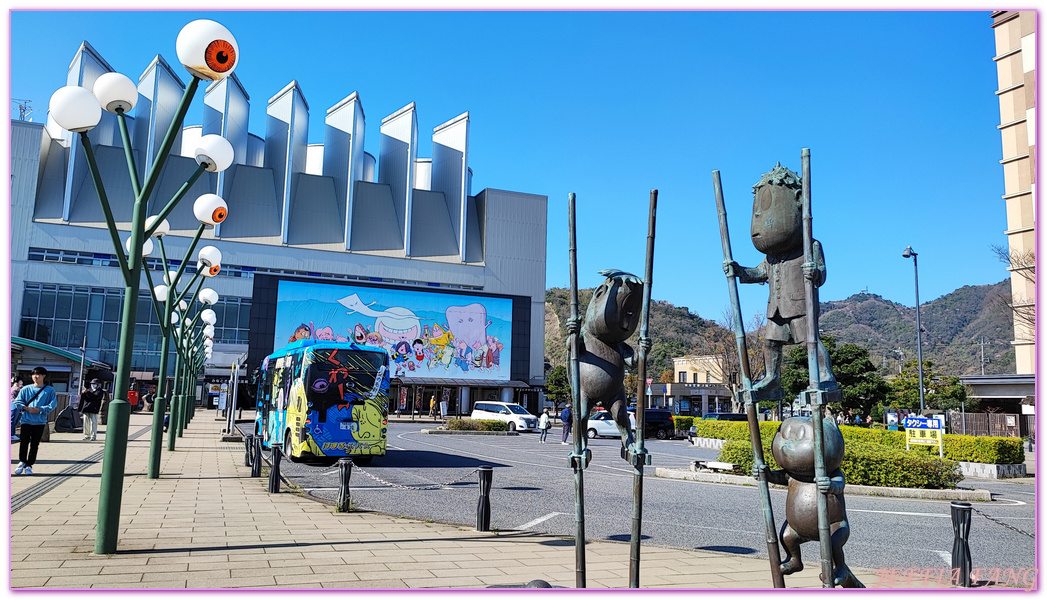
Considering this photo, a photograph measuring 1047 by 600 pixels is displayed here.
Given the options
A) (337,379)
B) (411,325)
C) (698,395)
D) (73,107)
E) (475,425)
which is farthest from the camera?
(698,395)

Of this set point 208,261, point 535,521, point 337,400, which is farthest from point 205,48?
point 337,400

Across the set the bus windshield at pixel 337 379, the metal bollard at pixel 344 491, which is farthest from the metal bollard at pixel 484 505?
the bus windshield at pixel 337 379

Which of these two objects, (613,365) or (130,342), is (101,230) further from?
(613,365)

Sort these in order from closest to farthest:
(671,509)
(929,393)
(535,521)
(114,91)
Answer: (114,91) → (535,521) → (671,509) → (929,393)

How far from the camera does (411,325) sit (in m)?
49.3

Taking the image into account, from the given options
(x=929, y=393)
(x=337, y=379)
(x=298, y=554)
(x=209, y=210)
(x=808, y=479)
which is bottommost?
(x=298, y=554)

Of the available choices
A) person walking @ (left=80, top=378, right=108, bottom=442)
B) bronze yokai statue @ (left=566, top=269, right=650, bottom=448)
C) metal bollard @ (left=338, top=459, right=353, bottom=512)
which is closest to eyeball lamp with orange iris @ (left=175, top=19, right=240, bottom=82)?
bronze yokai statue @ (left=566, top=269, right=650, bottom=448)

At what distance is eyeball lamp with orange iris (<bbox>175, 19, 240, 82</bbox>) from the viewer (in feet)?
20.6

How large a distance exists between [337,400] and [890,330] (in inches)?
4803

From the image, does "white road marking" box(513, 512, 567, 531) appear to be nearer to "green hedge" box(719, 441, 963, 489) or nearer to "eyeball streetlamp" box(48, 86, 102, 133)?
"green hedge" box(719, 441, 963, 489)

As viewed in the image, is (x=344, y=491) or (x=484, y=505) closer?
(x=484, y=505)

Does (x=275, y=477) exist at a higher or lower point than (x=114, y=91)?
lower

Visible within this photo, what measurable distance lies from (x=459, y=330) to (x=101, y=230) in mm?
24982

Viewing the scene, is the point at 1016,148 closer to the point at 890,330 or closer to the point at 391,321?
the point at 391,321
